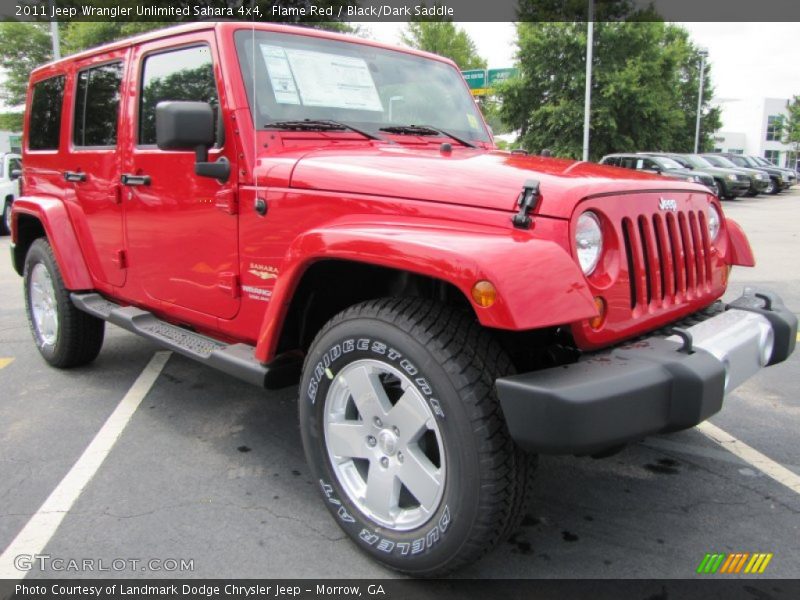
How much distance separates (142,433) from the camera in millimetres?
3607

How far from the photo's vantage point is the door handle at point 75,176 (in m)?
4.05

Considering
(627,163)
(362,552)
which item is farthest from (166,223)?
(627,163)

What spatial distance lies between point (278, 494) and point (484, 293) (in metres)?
1.57

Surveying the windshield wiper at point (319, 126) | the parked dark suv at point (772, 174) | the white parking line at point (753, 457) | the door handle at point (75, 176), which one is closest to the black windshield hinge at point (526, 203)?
the windshield wiper at point (319, 126)

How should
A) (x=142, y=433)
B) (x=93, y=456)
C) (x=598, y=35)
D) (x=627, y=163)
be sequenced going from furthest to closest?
(x=598, y=35) → (x=627, y=163) → (x=142, y=433) → (x=93, y=456)

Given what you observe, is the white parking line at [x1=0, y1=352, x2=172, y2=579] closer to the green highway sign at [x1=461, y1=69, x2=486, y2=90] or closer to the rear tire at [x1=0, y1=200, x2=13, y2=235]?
the rear tire at [x1=0, y1=200, x2=13, y2=235]

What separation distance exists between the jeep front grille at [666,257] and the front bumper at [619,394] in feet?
0.68

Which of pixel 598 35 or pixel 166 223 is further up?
pixel 598 35

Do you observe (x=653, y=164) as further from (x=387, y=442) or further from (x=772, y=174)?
(x=387, y=442)

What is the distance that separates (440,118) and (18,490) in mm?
2759

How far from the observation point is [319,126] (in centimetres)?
304

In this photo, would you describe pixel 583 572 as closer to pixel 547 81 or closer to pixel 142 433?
pixel 142 433

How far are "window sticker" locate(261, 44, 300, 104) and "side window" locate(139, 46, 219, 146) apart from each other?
0.27m

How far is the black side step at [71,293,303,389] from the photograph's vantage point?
2746mm
